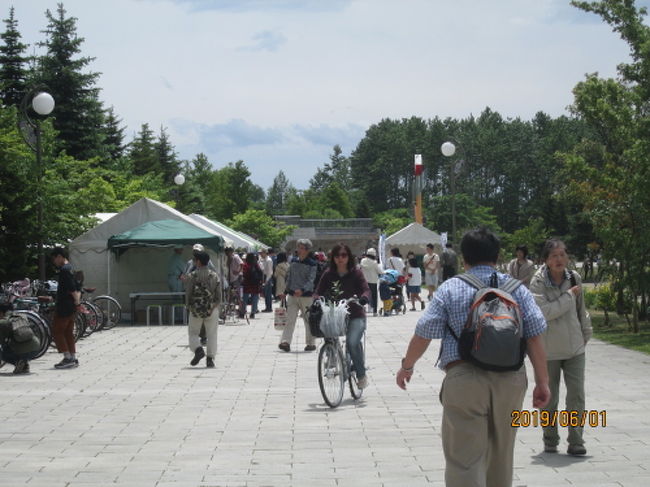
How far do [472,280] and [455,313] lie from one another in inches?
7.8

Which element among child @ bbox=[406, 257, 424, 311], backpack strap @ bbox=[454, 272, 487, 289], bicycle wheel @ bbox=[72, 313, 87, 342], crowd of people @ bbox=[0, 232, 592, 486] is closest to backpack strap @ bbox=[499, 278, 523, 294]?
crowd of people @ bbox=[0, 232, 592, 486]

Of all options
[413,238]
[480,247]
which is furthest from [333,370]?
[413,238]

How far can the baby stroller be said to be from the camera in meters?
25.3

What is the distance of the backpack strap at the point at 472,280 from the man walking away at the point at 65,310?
9.67 m

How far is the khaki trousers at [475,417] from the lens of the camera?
16.4 feet

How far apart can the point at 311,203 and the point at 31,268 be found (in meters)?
113

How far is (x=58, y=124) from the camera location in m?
50.6


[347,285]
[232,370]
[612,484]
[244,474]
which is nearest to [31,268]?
[232,370]

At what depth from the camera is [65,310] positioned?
14023 mm

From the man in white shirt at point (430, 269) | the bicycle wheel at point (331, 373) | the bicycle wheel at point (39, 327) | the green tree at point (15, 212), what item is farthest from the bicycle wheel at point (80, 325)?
the man in white shirt at point (430, 269)

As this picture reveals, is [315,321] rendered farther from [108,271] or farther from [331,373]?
[108,271]

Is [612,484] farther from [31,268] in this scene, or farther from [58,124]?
[58,124]

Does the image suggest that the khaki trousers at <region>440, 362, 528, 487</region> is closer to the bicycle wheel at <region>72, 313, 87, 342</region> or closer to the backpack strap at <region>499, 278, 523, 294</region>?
the backpack strap at <region>499, 278, 523, 294</region>

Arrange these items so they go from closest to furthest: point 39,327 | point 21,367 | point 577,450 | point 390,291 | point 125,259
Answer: point 577,450 < point 21,367 < point 39,327 < point 125,259 < point 390,291
